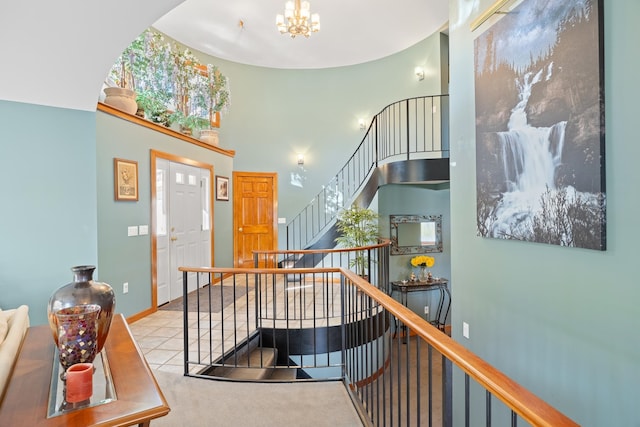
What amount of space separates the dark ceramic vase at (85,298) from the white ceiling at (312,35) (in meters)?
5.79

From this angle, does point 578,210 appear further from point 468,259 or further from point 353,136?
point 353,136

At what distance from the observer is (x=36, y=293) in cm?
299

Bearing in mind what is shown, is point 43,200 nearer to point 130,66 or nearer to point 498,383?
point 130,66

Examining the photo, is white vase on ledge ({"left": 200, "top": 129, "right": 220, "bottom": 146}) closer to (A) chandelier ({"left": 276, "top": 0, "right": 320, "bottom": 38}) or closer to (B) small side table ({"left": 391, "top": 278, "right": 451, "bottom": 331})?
(A) chandelier ({"left": 276, "top": 0, "right": 320, "bottom": 38})

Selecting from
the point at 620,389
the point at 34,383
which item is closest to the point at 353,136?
the point at 620,389

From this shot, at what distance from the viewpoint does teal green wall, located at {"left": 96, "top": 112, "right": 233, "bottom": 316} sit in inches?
147

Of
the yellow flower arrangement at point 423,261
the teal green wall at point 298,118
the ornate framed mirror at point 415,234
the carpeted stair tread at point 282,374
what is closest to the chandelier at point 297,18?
the teal green wall at point 298,118

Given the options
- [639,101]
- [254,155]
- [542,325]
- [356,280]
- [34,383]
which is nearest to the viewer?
[34,383]

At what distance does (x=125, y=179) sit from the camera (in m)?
4.05

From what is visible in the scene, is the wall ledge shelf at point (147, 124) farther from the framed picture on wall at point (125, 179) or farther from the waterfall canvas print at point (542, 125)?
the waterfall canvas print at point (542, 125)

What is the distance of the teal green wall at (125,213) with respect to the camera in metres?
3.73

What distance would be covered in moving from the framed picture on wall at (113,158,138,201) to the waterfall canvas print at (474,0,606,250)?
12.4 feet

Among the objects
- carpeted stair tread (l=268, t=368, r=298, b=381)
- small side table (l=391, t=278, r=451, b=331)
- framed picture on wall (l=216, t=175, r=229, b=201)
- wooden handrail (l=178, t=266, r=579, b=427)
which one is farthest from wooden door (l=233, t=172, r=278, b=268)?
wooden handrail (l=178, t=266, r=579, b=427)

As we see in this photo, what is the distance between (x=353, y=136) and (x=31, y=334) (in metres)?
6.73
